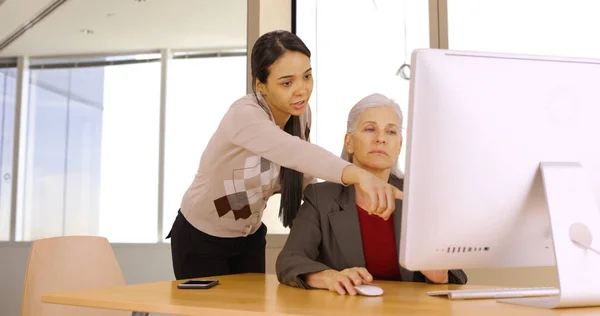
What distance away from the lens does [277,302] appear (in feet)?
3.87

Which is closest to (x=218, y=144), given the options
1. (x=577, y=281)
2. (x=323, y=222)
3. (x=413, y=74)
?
(x=323, y=222)

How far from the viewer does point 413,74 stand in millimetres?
1000

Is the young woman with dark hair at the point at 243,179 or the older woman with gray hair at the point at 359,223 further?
the young woman with dark hair at the point at 243,179

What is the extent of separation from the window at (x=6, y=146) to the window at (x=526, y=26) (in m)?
3.21

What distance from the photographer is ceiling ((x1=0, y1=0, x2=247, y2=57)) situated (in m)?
4.19

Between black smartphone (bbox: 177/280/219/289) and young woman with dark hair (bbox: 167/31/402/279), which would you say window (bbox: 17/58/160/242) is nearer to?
young woman with dark hair (bbox: 167/31/402/279)

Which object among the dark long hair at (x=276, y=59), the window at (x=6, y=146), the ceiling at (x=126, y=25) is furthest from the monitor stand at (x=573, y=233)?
the window at (x=6, y=146)

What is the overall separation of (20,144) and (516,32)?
344 centimetres

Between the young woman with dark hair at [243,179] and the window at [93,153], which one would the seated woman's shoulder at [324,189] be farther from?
the window at [93,153]

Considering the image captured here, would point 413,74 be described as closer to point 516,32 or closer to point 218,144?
point 218,144

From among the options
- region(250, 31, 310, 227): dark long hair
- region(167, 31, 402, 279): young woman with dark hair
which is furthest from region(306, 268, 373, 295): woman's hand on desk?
region(250, 31, 310, 227): dark long hair

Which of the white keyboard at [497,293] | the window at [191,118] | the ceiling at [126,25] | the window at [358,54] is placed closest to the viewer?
the white keyboard at [497,293]

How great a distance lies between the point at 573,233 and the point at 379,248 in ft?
2.38

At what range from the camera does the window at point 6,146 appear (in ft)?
13.8
